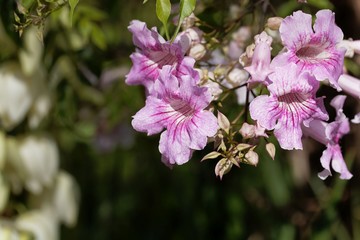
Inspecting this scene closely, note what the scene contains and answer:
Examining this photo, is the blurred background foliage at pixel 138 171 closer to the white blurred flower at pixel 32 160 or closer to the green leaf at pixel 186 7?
the white blurred flower at pixel 32 160

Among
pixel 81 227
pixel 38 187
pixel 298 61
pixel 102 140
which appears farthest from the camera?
pixel 81 227

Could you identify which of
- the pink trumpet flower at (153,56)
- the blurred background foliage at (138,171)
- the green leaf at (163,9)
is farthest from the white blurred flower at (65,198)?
the green leaf at (163,9)

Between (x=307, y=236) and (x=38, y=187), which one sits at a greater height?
(x=38, y=187)

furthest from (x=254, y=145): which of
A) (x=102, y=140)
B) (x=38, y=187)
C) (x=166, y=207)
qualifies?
(x=166, y=207)

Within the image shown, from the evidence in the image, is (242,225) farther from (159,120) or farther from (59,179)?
(159,120)

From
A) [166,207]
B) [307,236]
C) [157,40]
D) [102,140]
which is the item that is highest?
[157,40]

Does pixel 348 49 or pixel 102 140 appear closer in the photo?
pixel 348 49
